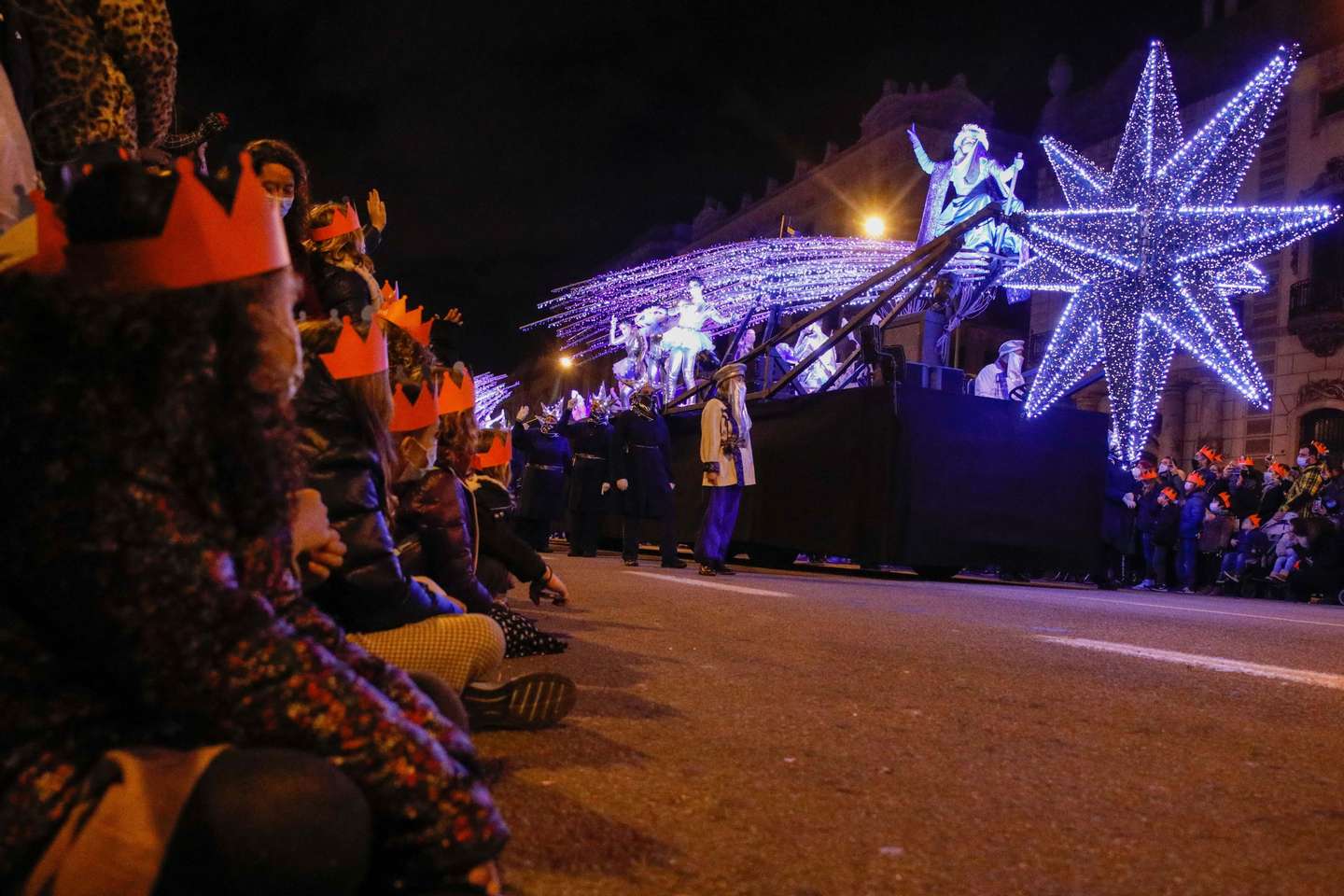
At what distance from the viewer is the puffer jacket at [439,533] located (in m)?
3.58

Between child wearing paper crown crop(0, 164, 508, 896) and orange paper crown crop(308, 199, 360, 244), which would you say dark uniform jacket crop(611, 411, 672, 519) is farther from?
child wearing paper crown crop(0, 164, 508, 896)

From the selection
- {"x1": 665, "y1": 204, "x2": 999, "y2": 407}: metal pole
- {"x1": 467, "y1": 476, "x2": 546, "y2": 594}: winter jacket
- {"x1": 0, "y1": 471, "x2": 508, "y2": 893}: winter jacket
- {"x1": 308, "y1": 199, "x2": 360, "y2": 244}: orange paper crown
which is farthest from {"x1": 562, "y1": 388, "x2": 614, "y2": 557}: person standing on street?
{"x1": 0, "y1": 471, "x2": 508, "y2": 893}: winter jacket

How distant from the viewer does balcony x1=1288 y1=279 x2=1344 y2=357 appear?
74.6 feet

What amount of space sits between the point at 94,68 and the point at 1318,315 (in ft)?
84.6

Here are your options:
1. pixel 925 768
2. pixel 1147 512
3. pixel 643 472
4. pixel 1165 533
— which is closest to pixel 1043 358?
pixel 643 472

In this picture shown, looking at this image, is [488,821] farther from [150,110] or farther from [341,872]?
[150,110]

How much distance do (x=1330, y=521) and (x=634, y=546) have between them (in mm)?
8623

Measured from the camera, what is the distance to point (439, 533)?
3.62 metres

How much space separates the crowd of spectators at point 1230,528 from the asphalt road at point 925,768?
7.80 meters

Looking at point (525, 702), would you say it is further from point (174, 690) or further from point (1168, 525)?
point (1168, 525)

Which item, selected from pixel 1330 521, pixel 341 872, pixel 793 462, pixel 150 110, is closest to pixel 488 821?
pixel 341 872

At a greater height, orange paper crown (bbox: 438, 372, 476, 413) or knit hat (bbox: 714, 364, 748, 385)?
knit hat (bbox: 714, 364, 748, 385)

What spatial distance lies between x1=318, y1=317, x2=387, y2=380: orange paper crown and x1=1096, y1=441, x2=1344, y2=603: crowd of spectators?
1030cm

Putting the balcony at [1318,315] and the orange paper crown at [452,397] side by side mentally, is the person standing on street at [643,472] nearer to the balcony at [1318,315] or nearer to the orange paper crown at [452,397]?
the orange paper crown at [452,397]
